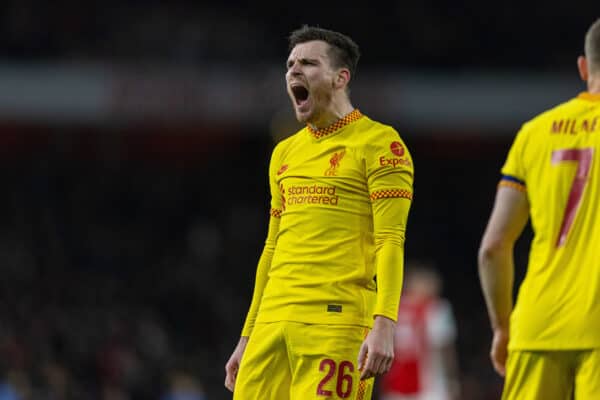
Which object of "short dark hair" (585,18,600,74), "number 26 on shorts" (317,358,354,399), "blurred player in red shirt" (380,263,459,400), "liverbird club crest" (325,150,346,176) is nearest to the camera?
"short dark hair" (585,18,600,74)

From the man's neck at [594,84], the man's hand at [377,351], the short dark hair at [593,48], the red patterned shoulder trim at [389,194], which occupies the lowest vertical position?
the man's hand at [377,351]

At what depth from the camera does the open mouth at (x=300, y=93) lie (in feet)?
16.3

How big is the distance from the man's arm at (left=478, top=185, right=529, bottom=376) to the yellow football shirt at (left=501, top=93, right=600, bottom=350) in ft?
0.20

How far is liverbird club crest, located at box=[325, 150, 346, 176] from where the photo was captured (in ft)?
15.8

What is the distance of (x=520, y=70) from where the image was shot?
22328 mm

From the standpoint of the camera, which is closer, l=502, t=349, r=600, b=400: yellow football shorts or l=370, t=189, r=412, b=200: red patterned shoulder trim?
l=502, t=349, r=600, b=400: yellow football shorts

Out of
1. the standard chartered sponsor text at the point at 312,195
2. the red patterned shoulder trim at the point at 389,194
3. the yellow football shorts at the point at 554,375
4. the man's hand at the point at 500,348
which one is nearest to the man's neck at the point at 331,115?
the standard chartered sponsor text at the point at 312,195

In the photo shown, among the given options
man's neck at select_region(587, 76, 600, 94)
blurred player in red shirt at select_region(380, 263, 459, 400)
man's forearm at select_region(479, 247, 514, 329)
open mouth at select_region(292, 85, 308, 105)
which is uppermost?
man's neck at select_region(587, 76, 600, 94)

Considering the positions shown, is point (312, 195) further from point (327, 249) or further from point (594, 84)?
point (594, 84)

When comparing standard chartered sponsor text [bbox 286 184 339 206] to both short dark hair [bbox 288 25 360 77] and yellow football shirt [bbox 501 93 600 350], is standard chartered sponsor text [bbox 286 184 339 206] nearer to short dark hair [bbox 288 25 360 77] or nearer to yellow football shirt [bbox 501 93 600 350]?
short dark hair [bbox 288 25 360 77]

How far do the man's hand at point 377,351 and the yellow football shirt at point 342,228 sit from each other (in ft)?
0.27

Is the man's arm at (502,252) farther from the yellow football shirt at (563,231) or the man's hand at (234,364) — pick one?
the man's hand at (234,364)

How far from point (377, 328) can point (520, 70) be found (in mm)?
18404

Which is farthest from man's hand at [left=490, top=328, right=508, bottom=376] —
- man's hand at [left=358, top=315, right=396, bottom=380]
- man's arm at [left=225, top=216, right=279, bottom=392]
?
man's arm at [left=225, top=216, right=279, bottom=392]
